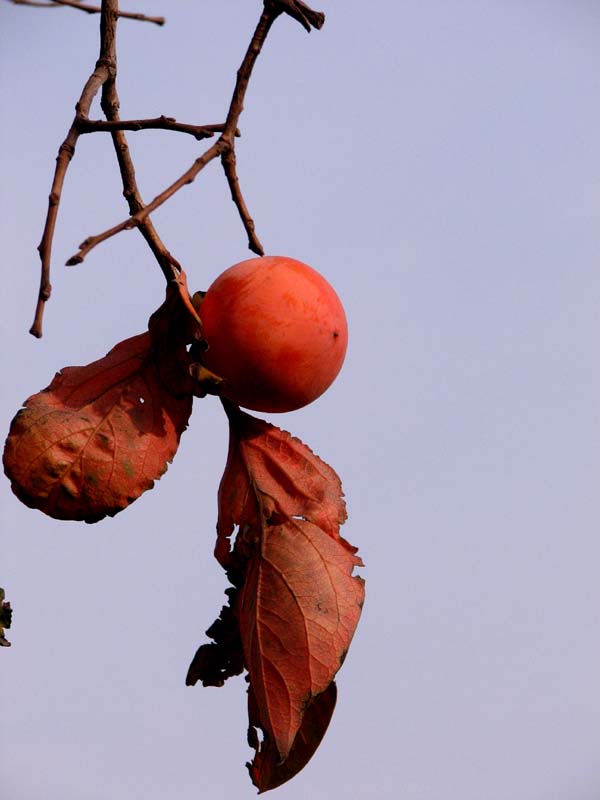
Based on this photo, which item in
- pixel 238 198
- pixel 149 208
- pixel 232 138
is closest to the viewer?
pixel 149 208

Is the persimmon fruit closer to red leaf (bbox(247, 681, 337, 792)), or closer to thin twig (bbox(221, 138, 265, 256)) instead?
thin twig (bbox(221, 138, 265, 256))

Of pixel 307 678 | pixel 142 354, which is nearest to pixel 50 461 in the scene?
pixel 142 354

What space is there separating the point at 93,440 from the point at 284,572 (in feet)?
1.21

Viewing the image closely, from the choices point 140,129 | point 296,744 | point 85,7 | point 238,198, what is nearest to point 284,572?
point 296,744

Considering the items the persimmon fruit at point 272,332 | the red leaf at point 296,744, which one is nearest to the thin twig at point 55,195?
the persimmon fruit at point 272,332

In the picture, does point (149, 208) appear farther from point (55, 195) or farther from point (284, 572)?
point (284, 572)

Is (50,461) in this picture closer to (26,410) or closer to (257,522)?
(26,410)

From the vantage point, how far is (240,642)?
6.46 ft

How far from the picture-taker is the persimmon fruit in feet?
5.89

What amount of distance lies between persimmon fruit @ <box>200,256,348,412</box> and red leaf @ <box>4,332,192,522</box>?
0.38 ft

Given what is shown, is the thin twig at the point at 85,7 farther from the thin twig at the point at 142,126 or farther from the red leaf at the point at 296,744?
the red leaf at the point at 296,744

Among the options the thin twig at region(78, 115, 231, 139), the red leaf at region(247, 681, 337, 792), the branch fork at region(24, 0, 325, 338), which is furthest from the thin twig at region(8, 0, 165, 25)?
the red leaf at region(247, 681, 337, 792)

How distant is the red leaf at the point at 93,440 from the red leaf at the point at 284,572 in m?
0.16

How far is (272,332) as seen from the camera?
179 cm
